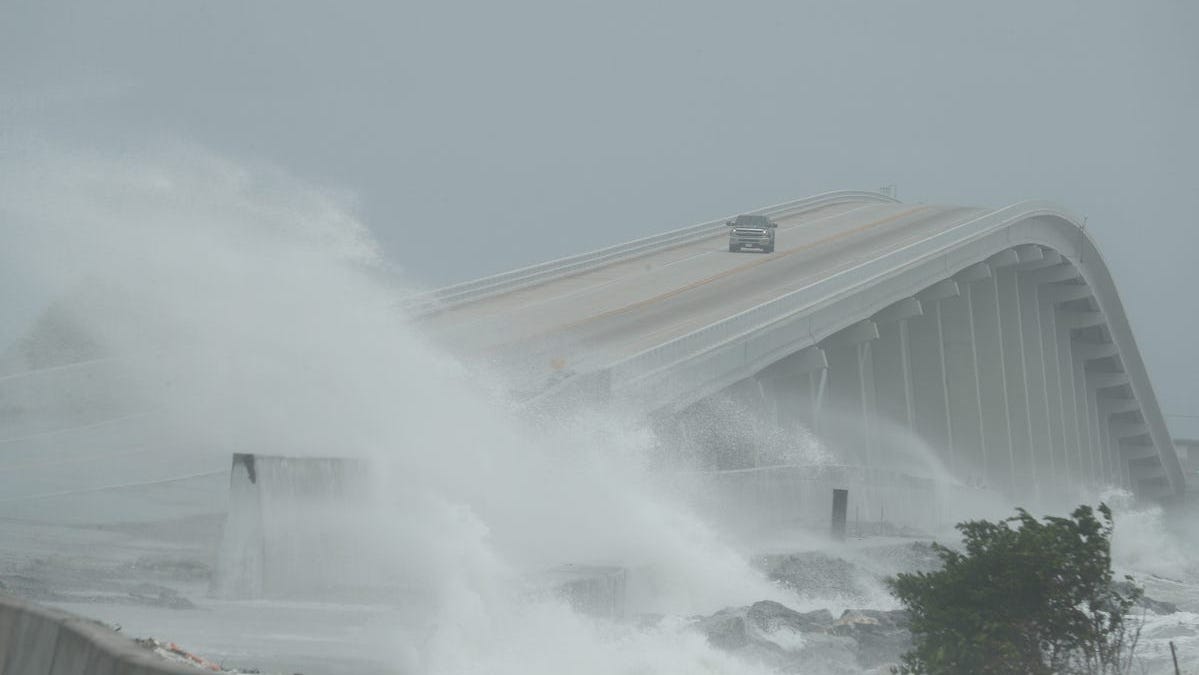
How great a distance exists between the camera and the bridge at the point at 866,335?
29.3 m

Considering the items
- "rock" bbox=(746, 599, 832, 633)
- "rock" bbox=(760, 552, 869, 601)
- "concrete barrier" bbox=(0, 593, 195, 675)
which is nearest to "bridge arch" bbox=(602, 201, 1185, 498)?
"rock" bbox=(760, 552, 869, 601)

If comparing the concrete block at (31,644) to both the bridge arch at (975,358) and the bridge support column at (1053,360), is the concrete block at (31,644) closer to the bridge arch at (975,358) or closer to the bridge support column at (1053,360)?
the bridge arch at (975,358)

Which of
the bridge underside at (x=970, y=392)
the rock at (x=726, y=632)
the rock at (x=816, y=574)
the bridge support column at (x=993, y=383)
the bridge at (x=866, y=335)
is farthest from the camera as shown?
the bridge support column at (x=993, y=383)

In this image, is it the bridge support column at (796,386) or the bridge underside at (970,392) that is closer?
the bridge support column at (796,386)

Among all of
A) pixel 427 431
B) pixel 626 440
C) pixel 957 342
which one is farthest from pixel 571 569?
pixel 957 342

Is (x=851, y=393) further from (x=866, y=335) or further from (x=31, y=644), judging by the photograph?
(x=31, y=644)

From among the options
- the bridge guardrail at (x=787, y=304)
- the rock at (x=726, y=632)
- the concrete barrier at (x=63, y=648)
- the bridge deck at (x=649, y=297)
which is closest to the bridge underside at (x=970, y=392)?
the bridge guardrail at (x=787, y=304)

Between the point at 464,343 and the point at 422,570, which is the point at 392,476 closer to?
the point at 422,570

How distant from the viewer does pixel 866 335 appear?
1564 inches

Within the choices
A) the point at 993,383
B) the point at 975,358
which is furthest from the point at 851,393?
the point at 993,383

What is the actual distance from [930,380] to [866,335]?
10.2m

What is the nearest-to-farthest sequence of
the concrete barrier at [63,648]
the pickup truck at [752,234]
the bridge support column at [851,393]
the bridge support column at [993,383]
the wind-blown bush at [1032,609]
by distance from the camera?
the concrete barrier at [63,648] → the wind-blown bush at [1032,609] → the bridge support column at [851,393] → the pickup truck at [752,234] → the bridge support column at [993,383]

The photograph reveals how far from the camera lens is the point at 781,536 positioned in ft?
89.5

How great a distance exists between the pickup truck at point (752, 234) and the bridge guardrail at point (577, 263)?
10.6 feet
